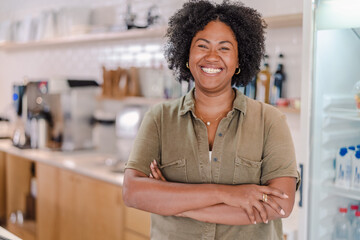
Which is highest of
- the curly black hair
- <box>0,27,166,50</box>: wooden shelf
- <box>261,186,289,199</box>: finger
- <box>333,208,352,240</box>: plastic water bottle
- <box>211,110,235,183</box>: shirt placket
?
<box>0,27,166,50</box>: wooden shelf

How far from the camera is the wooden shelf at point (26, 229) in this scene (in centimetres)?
396

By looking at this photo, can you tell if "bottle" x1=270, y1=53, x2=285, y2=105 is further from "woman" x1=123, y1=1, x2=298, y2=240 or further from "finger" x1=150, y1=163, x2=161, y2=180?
"finger" x1=150, y1=163, x2=161, y2=180

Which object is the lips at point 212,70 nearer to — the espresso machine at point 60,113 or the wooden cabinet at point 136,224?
the wooden cabinet at point 136,224

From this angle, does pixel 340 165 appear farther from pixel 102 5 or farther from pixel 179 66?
pixel 102 5

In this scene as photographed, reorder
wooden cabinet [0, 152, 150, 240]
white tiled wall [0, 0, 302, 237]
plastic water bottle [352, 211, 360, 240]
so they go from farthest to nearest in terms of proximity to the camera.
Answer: wooden cabinet [0, 152, 150, 240] < white tiled wall [0, 0, 302, 237] < plastic water bottle [352, 211, 360, 240]

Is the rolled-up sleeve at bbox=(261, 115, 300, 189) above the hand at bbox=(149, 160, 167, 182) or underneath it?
above

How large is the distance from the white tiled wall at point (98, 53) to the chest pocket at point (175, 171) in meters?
0.75

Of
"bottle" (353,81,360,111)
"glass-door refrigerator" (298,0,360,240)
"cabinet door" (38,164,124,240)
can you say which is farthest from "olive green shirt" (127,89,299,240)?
"cabinet door" (38,164,124,240)

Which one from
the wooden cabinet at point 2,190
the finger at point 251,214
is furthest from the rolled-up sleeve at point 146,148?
the wooden cabinet at point 2,190

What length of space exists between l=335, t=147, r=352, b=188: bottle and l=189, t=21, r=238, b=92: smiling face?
0.81 meters

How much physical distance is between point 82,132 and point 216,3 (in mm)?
2745

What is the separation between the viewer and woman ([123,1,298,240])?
4.74 feet

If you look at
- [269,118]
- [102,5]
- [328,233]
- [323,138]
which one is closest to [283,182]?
[269,118]

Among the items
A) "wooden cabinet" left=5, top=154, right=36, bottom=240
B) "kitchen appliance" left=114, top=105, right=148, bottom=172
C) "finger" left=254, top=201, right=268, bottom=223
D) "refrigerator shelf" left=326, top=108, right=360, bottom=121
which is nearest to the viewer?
"finger" left=254, top=201, right=268, bottom=223
